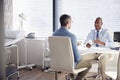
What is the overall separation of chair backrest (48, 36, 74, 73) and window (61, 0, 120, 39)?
203cm

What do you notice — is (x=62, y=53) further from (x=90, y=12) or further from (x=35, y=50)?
(x=90, y=12)

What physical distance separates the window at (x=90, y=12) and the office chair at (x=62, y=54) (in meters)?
1.99

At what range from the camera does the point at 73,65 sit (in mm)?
2756

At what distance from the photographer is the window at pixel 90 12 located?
4406 millimetres

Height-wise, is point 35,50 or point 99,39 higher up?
point 99,39

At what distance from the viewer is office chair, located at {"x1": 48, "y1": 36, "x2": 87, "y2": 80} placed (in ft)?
8.81

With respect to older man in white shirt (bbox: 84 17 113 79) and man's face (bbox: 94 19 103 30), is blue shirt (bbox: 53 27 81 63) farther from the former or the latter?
man's face (bbox: 94 19 103 30)

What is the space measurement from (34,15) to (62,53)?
2481 mm

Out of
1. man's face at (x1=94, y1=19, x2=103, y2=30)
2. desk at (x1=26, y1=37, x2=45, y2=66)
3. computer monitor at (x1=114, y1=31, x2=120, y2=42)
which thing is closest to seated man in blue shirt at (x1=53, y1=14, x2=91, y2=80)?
computer monitor at (x1=114, y1=31, x2=120, y2=42)

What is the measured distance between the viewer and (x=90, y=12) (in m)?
4.59

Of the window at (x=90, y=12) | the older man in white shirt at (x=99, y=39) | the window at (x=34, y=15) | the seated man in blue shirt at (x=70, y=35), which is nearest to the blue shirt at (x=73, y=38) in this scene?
the seated man in blue shirt at (x=70, y=35)

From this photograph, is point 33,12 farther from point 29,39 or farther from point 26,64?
point 26,64

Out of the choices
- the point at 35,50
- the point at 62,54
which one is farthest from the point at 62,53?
the point at 35,50

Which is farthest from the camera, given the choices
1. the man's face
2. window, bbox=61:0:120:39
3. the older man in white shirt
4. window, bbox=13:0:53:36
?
window, bbox=13:0:53:36
